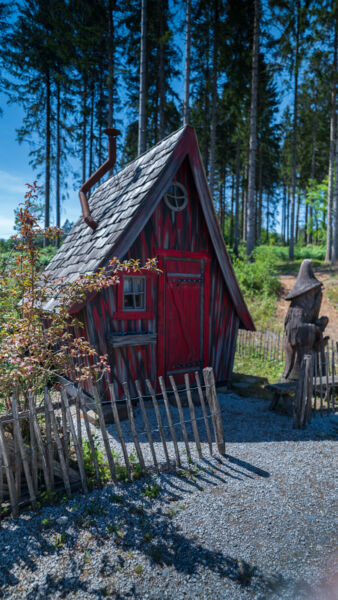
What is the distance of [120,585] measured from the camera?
235 centimetres

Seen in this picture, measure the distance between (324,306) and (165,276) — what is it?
31.6ft

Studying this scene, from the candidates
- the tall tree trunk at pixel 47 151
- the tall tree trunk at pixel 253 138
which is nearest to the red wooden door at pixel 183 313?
the tall tree trunk at pixel 253 138

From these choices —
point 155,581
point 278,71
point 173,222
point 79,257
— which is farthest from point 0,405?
point 278,71

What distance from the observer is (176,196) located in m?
6.46

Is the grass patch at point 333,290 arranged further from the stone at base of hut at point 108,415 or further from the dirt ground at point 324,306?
the stone at base of hut at point 108,415

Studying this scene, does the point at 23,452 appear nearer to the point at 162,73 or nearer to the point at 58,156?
the point at 162,73

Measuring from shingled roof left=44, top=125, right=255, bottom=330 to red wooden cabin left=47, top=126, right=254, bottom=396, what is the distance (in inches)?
0.7

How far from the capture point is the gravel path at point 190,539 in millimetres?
2340

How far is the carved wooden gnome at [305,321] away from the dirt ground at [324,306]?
4834mm

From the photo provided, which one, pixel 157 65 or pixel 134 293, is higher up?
pixel 157 65

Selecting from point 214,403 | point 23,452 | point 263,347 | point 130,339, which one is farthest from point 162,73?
point 23,452

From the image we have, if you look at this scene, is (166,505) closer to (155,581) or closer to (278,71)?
(155,581)

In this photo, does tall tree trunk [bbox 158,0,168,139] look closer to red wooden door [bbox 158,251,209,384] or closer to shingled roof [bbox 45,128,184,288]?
shingled roof [bbox 45,128,184,288]

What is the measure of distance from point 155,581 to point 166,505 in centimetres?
84
